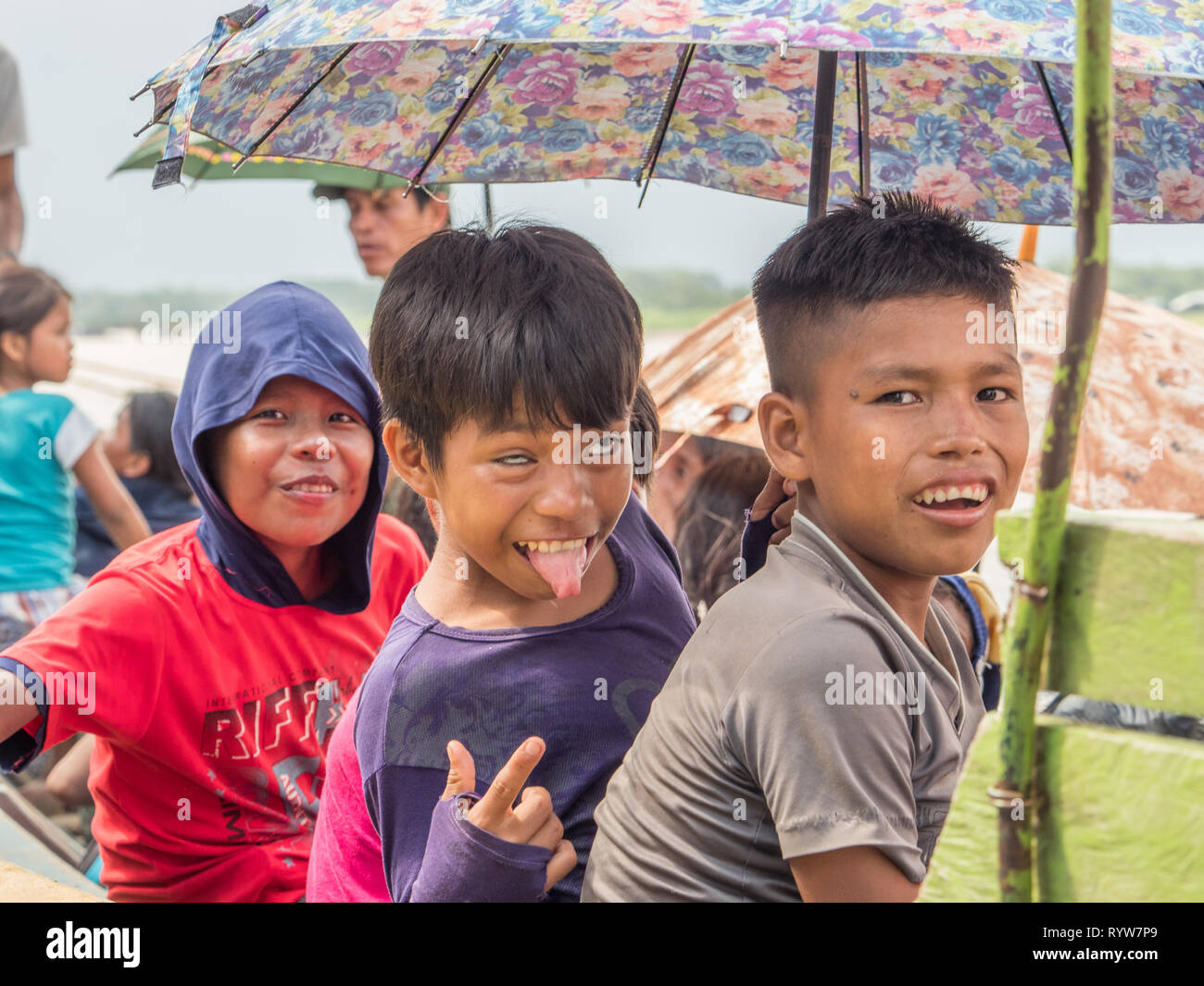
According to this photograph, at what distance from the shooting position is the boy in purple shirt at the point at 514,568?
6.11 feet

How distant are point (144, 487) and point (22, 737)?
3575 mm

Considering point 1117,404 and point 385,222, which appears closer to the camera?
point 1117,404

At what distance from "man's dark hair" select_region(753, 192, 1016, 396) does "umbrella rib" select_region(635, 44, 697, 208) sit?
1046 millimetres

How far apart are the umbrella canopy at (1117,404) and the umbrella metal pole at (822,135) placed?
0.49 m

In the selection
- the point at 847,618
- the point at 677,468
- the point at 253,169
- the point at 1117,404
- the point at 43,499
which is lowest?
the point at 43,499

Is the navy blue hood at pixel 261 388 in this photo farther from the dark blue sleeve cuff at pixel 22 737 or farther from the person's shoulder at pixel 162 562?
the dark blue sleeve cuff at pixel 22 737

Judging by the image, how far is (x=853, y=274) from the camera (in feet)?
5.79

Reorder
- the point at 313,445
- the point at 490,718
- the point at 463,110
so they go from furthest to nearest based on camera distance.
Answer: the point at 463,110
the point at 313,445
the point at 490,718

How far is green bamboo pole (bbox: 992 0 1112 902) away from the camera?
1159 mm

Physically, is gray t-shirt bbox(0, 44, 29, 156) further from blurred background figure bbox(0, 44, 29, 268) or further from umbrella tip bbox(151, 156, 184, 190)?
umbrella tip bbox(151, 156, 184, 190)

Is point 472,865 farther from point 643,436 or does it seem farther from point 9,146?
point 9,146

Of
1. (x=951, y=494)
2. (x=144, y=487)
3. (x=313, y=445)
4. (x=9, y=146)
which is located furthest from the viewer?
(x=144, y=487)

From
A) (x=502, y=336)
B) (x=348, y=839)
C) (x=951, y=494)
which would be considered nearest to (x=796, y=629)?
(x=951, y=494)

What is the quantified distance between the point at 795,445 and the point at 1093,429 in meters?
1.49
